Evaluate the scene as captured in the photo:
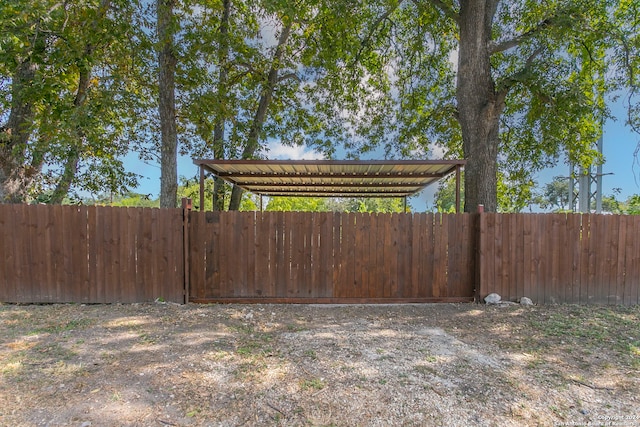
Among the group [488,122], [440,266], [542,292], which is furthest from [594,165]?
[440,266]

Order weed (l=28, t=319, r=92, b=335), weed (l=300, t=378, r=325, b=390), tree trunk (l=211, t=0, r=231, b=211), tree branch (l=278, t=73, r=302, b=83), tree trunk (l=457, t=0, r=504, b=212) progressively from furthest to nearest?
tree branch (l=278, t=73, r=302, b=83), tree trunk (l=211, t=0, r=231, b=211), tree trunk (l=457, t=0, r=504, b=212), weed (l=28, t=319, r=92, b=335), weed (l=300, t=378, r=325, b=390)

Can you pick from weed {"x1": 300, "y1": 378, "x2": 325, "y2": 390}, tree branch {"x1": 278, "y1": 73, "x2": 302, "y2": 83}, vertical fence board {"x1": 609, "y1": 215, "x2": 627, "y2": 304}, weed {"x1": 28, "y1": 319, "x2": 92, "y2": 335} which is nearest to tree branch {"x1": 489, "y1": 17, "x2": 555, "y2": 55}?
vertical fence board {"x1": 609, "y1": 215, "x2": 627, "y2": 304}

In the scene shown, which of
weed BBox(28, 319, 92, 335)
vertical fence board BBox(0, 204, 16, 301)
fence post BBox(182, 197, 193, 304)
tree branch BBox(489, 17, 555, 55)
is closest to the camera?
weed BBox(28, 319, 92, 335)

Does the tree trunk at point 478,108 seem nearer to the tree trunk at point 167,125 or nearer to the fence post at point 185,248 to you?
the fence post at point 185,248

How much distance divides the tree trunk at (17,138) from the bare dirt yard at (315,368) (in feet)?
12.3

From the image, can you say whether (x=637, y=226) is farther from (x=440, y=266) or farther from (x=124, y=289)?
(x=124, y=289)

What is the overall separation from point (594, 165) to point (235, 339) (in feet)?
35.4

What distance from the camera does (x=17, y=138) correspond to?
22.2ft

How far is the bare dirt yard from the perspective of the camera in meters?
2.25

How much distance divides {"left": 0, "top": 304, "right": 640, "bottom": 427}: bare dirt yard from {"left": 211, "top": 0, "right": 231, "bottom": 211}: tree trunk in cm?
520

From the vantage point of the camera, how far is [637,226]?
17.4 ft

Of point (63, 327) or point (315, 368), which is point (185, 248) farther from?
point (315, 368)

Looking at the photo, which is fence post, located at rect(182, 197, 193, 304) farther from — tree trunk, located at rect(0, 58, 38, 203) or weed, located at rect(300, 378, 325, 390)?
tree trunk, located at rect(0, 58, 38, 203)

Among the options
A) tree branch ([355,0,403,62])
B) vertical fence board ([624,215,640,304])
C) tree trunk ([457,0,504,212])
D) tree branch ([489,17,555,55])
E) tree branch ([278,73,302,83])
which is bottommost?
vertical fence board ([624,215,640,304])
